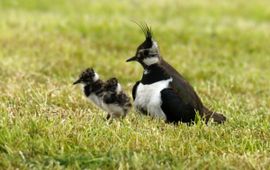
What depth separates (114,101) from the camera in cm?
916

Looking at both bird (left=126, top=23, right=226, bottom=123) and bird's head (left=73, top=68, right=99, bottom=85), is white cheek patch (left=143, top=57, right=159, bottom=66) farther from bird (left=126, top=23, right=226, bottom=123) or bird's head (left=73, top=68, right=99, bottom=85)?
bird's head (left=73, top=68, right=99, bottom=85)

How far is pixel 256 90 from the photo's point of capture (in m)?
13.5

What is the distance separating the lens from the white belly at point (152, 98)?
8.88 metres

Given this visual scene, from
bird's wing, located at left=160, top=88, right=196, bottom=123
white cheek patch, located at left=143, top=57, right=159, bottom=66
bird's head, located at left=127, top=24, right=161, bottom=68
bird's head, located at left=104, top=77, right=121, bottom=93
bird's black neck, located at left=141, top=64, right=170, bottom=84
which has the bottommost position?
bird's wing, located at left=160, top=88, right=196, bottom=123

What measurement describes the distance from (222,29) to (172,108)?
463 inches

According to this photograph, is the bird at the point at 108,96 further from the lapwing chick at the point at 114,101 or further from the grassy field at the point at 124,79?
the grassy field at the point at 124,79

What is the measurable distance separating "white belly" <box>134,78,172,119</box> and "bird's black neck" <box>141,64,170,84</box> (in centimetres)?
5

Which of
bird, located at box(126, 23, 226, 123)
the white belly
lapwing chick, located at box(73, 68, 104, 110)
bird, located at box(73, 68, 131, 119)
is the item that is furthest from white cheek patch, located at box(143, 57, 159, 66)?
lapwing chick, located at box(73, 68, 104, 110)

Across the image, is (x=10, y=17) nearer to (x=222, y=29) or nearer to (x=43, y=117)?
(x=222, y=29)

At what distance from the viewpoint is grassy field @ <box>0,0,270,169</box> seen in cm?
708

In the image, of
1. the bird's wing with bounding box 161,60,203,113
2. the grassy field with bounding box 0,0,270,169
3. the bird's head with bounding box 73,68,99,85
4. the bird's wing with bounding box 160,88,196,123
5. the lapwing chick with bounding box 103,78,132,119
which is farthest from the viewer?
the bird's head with bounding box 73,68,99,85

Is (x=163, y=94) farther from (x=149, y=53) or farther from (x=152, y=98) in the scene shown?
(x=149, y=53)

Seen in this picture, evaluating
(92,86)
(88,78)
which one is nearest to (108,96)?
(92,86)

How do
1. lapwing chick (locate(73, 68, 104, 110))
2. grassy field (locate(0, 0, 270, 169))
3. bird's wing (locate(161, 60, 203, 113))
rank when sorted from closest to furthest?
1. grassy field (locate(0, 0, 270, 169))
2. bird's wing (locate(161, 60, 203, 113))
3. lapwing chick (locate(73, 68, 104, 110))
